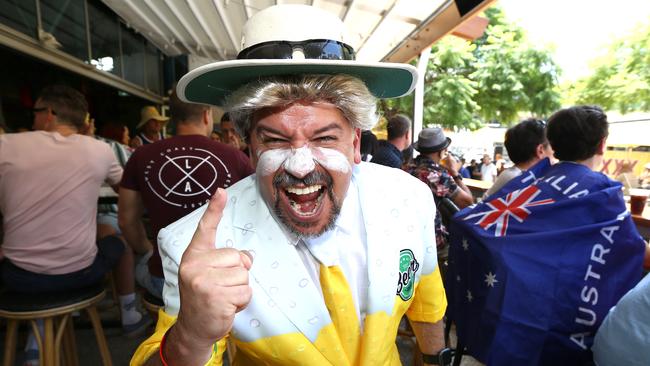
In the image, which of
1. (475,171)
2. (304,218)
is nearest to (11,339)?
(304,218)

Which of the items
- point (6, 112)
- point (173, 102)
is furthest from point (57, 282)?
point (6, 112)

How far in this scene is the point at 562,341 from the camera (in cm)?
191

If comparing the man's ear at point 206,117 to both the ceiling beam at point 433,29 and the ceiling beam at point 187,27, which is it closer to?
the ceiling beam at point 433,29

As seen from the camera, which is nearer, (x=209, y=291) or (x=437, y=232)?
(x=209, y=291)

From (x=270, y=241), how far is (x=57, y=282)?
1.78 meters

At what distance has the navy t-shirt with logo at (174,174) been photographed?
2148 millimetres

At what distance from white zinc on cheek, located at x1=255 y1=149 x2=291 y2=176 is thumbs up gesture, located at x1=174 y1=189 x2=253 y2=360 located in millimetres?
356

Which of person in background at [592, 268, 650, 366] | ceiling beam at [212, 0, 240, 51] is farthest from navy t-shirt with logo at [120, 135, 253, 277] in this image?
ceiling beam at [212, 0, 240, 51]

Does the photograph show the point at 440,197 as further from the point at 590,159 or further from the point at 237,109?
the point at 237,109

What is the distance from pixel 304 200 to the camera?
121 centimetres

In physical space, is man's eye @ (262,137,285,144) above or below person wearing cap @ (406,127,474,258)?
above

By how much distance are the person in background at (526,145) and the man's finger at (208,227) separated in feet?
9.50

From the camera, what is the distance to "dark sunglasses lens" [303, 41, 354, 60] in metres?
1.14

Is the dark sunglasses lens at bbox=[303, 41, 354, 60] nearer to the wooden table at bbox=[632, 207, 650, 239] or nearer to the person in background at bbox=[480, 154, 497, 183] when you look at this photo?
the wooden table at bbox=[632, 207, 650, 239]
